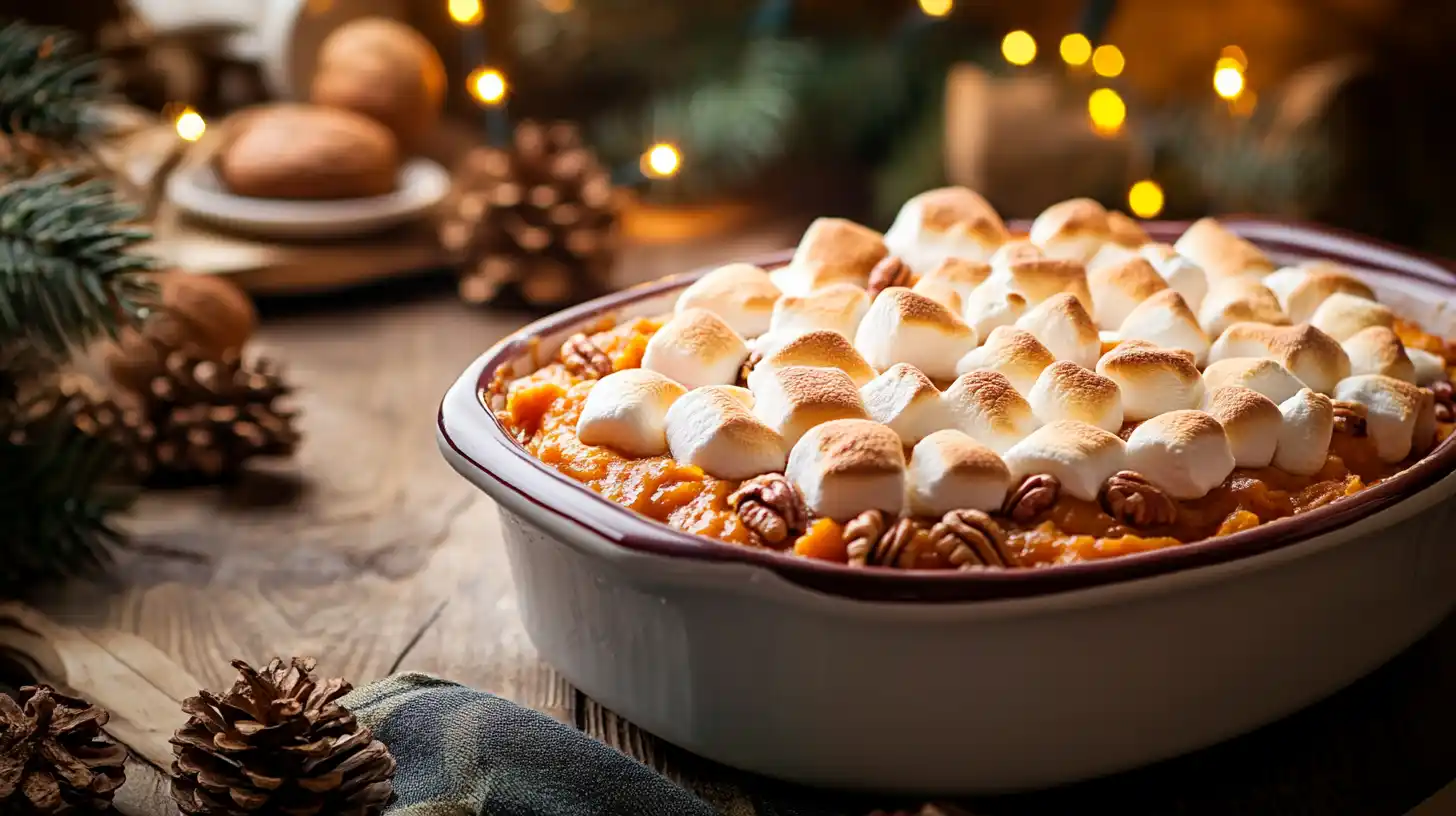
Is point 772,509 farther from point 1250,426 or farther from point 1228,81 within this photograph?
point 1228,81

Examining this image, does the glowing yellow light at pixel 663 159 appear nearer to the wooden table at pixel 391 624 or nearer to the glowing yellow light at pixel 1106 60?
the wooden table at pixel 391 624

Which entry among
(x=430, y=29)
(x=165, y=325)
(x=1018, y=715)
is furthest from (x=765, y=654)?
(x=430, y=29)

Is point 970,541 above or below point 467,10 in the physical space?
below

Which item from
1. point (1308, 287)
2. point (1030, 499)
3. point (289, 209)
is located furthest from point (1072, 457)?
point (289, 209)

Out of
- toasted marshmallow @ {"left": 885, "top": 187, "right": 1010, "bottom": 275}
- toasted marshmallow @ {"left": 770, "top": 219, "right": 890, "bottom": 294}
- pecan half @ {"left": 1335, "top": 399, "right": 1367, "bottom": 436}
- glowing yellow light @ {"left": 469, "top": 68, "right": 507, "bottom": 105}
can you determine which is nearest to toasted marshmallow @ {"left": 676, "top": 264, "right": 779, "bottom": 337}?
toasted marshmallow @ {"left": 770, "top": 219, "right": 890, "bottom": 294}

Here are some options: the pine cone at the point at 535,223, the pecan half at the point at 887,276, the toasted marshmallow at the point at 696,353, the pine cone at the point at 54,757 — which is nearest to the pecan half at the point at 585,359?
the toasted marshmallow at the point at 696,353

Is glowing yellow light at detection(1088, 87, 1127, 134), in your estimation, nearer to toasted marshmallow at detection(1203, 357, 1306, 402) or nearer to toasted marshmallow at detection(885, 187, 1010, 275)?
toasted marshmallow at detection(885, 187, 1010, 275)
